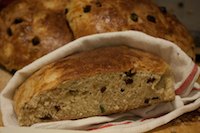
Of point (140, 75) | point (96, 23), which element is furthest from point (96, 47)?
point (140, 75)

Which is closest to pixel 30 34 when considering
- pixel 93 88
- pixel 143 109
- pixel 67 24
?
pixel 67 24

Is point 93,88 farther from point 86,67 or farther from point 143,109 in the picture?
point 143,109

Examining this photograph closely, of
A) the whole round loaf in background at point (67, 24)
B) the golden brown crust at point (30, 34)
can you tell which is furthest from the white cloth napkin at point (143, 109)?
the golden brown crust at point (30, 34)

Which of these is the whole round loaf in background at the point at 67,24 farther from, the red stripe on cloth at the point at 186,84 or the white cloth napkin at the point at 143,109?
the red stripe on cloth at the point at 186,84

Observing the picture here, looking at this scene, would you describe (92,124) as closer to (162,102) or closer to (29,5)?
(162,102)

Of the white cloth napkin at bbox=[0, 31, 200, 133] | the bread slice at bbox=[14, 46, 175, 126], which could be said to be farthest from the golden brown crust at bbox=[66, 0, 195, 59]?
the bread slice at bbox=[14, 46, 175, 126]

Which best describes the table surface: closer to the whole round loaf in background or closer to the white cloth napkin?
the white cloth napkin

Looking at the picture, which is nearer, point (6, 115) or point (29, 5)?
point (6, 115)
